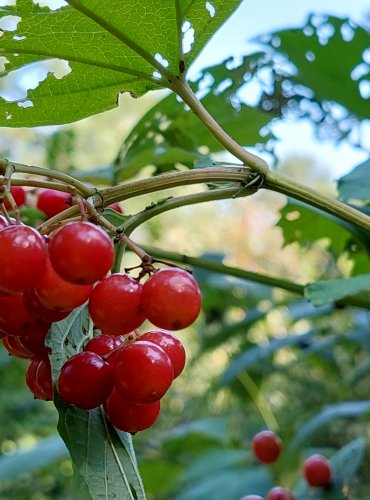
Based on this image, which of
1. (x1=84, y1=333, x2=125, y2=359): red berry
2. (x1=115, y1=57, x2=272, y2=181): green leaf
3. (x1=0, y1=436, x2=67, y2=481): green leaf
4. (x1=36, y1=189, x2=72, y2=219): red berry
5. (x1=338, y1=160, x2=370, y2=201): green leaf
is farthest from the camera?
(x1=0, y1=436, x2=67, y2=481): green leaf

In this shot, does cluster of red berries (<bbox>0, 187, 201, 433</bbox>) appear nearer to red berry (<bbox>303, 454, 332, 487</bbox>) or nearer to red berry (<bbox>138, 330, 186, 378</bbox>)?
red berry (<bbox>138, 330, 186, 378</bbox>)

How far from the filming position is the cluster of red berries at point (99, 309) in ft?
2.22

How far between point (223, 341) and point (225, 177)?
175cm

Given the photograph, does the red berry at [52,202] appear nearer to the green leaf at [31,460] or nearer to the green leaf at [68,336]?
→ the green leaf at [68,336]

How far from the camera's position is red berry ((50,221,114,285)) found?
667 millimetres

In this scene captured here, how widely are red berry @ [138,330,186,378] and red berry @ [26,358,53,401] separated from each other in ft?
0.35

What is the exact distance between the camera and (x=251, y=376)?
263 centimetres

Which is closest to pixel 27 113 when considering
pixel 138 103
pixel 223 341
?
pixel 223 341

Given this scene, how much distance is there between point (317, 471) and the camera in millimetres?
1507

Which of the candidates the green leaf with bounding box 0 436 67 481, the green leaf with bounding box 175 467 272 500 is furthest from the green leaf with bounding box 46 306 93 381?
the green leaf with bounding box 0 436 67 481

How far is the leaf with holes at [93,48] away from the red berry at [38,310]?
29 cm

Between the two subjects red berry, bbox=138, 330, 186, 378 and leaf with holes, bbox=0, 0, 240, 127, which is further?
leaf with holes, bbox=0, 0, 240, 127

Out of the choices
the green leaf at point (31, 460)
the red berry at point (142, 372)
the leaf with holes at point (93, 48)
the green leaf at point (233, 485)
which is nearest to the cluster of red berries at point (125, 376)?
the red berry at point (142, 372)

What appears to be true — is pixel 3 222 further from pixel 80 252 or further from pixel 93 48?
pixel 93 48
